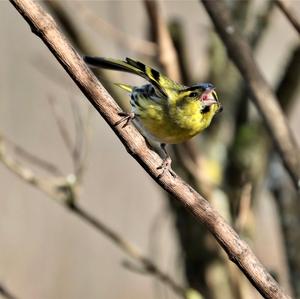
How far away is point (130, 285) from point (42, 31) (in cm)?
372

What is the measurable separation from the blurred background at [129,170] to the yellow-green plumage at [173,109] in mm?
362

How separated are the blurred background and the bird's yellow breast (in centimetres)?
36

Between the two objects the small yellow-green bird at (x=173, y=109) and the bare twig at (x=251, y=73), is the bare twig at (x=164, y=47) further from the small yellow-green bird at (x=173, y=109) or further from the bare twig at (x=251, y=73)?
the small yellow-green bird at (x=173, y=109)

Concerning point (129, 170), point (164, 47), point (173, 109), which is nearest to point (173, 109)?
Result: point (173, 109)

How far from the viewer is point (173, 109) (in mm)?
1997

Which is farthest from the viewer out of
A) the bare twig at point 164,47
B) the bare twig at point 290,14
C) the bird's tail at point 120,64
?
the bare twig at point 164,47

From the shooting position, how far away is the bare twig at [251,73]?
2.17 meters

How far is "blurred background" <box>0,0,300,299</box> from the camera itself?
265cm

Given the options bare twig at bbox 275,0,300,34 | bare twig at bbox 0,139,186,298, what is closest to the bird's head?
bare twig at bbox 275,0,300,34

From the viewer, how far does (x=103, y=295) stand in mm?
4824

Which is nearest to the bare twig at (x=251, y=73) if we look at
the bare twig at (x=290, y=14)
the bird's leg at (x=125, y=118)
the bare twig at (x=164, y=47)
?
the bare twig at (x=290, y=14)

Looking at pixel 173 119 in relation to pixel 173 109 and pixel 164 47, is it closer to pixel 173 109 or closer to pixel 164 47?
pixel 173 109

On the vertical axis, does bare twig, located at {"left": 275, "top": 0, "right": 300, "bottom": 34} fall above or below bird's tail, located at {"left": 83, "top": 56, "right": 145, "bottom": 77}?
above

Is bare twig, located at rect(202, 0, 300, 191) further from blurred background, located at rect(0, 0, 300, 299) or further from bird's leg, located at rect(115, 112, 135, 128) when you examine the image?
bird's leg, located at rect(115, 112, 135, 128)
